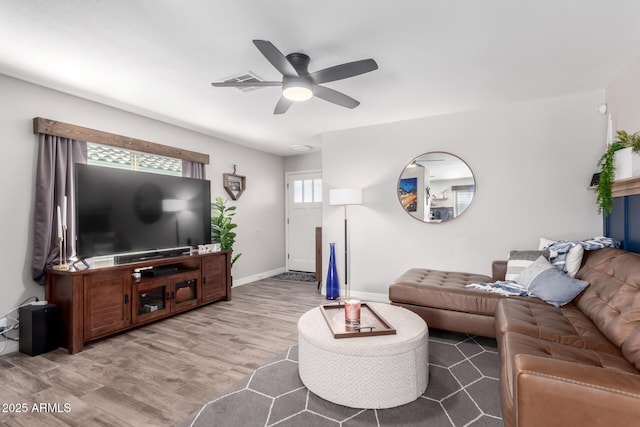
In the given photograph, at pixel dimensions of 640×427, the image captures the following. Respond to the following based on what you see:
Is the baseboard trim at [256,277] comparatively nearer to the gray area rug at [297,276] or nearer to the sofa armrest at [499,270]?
the gray area rug at [297,276]

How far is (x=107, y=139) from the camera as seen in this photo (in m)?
3.34

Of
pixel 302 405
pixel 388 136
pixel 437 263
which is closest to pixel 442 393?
pixel 302 405

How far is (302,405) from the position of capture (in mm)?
1838

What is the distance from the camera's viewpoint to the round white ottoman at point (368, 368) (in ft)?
5.82

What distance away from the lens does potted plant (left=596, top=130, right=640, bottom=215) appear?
232 cm

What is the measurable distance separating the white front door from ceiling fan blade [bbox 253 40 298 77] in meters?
3.92

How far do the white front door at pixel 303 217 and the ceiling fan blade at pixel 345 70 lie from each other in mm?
3848

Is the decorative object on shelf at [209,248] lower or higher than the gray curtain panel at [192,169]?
lower

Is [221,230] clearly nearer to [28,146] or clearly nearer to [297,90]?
[28,146]


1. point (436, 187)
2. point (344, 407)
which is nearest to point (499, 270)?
point (436, 187)

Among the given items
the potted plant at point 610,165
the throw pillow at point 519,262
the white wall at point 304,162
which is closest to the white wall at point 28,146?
the white wall at point 304,162

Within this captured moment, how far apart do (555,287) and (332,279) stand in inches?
103

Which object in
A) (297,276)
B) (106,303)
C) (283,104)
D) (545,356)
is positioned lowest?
(297,276)

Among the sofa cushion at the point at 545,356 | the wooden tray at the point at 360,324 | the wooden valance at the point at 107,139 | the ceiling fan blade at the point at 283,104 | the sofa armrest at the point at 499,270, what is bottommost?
the wooden tray at the point at 360,324
